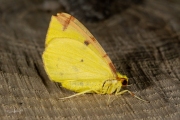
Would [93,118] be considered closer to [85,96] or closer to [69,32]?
[85,96]

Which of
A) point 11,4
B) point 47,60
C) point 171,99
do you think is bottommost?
point 11,4

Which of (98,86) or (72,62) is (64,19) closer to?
(72,62)

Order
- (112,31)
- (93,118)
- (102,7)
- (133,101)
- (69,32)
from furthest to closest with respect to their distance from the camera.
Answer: (102,7)
(112,31)
(69,32)
(133,101)
(93,118)

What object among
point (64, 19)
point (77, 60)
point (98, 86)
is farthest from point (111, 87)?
point (64, 19)

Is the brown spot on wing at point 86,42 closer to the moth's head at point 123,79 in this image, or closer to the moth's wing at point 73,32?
the moth's wing at point 73,32

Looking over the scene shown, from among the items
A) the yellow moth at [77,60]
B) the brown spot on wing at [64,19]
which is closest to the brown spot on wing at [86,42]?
the yellow moth at [77,60]

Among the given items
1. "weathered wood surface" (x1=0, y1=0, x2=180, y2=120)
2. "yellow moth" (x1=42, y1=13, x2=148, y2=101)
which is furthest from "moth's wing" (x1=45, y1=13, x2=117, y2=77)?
"weathered wood surface" (x1=0, y1=0, x2=180, y2=120)

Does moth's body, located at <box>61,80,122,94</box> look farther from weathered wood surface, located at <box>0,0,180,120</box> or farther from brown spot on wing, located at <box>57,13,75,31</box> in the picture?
brown spot on wing, located at <box>57,13,75,31</box>

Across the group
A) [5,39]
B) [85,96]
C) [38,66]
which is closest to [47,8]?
[5,39]
